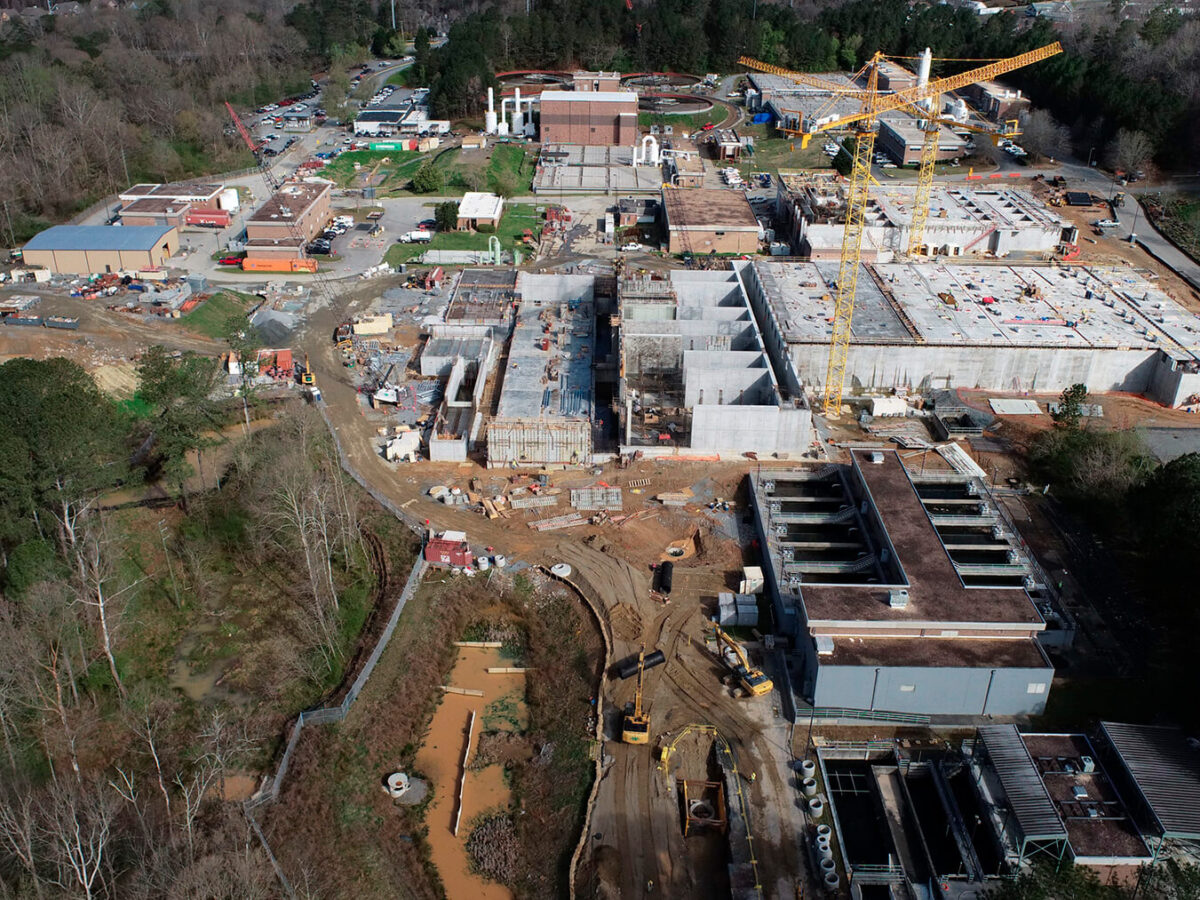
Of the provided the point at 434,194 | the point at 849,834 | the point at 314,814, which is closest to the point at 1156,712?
the point at 849,834

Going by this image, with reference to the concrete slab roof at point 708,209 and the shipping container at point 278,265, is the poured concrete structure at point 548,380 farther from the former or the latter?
the shipping container at point 278,265

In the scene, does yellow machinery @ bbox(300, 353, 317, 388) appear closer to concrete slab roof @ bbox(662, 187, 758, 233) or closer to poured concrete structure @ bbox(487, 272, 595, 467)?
poured concrete structure @ bbox(487, 272, 595, 467)

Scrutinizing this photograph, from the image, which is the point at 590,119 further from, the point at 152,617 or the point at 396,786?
the point at 396,786

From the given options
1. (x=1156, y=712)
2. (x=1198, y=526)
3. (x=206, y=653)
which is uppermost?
(x=1198, y=526)

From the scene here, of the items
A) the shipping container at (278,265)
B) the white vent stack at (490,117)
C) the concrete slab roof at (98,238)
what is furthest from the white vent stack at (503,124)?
the concrete slab roof at (98,238)

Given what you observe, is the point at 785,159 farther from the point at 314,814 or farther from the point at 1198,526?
the point at 314,814

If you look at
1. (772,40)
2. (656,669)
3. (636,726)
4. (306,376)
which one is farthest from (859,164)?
(772,40)
